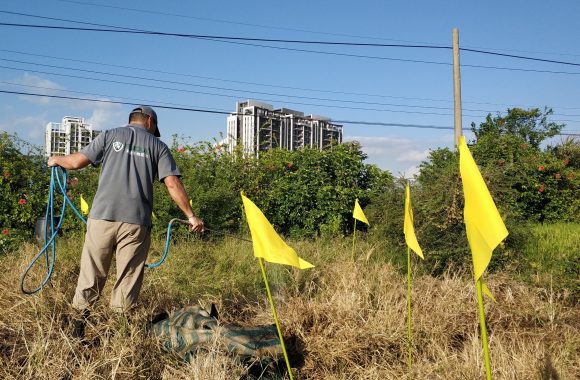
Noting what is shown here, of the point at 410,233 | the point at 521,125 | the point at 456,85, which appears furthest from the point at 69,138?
the point at 521,125

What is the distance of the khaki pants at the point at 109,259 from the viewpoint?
3.52 m

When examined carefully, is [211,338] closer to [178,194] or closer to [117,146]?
[178,194]

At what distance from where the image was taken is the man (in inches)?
139

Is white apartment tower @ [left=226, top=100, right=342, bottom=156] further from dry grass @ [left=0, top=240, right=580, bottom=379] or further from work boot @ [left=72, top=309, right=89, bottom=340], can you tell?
work boot @ [left=72, top=309, right=89, bottom=340]

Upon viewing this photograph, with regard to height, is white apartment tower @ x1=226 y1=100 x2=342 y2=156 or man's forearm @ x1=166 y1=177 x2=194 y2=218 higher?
white apartment tower @ x1=226 y1=100 x2=342 y2=156

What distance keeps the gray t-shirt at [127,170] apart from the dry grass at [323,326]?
71cm

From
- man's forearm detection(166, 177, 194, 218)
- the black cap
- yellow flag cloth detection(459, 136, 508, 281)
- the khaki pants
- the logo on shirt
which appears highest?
the black cap

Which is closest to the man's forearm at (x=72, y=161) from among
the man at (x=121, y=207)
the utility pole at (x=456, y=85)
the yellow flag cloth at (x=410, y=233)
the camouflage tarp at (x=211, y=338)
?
the man at (x=121, y=207)

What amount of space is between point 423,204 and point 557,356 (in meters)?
3.23

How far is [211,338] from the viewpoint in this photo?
3162 mm

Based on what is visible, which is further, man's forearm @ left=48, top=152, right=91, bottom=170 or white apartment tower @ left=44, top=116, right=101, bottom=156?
white apartment tower @ left=44, top=116, right=101, bottom=156

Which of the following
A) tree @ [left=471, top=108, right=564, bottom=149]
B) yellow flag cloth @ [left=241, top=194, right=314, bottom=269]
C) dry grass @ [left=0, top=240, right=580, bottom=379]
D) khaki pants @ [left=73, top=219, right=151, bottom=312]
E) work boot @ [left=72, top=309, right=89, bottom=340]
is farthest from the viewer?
tree @ [left=471, top=108, right=564, bottom=149]

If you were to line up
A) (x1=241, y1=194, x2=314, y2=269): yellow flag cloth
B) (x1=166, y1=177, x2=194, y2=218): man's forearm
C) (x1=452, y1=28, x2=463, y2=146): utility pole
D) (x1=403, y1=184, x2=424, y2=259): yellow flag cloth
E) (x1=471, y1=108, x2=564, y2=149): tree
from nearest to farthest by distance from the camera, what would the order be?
(x1=241, y1=194, x2=314, y2=269): yellow flag cloth → (x1=403, y1=184, x2=424, y2=259): yellow flag cloth → (x1=166, y1=177, x2=194, y2=218): man's forearm → (x1=452, y1=28, x2=463, y2=146): utility pole → (x1=471, y1=108, x2=564, y2=149): tree

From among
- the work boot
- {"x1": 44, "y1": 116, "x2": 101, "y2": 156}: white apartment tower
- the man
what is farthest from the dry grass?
{"x1": 44, "y1": 116, "x2": 101, "y2": 156}: white apartment tower
